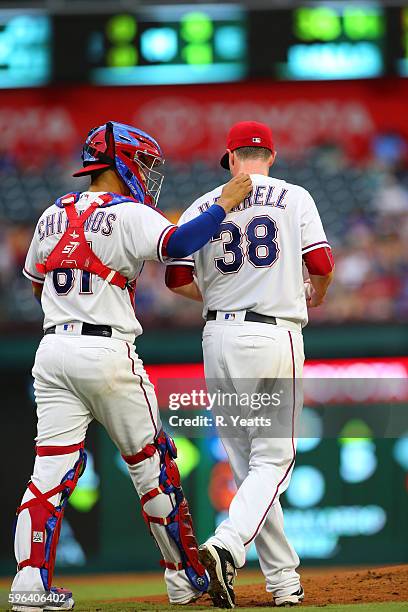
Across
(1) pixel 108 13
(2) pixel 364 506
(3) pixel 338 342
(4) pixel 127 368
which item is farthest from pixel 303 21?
(4) pixel 127 368

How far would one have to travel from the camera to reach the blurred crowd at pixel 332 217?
8.61 metres

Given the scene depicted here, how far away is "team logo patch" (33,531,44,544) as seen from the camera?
3.48m

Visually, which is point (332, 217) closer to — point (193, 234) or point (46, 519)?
point (193, 234)

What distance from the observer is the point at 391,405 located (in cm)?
709

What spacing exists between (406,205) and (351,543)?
350 cm

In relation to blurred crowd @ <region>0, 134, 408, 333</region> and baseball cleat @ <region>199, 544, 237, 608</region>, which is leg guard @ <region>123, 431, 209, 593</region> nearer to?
baseball cleat @ <region>199, 544, 237, 608</region>

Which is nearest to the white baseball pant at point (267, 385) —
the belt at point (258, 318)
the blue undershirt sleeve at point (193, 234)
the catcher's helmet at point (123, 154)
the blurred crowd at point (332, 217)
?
the belt at point (258, 318)

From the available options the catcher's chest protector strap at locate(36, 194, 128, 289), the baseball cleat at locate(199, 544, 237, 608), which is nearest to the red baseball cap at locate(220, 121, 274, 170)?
the catcher's chest protector strap at locate(36, 194, 128, 289)

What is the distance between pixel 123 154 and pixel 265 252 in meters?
0.62

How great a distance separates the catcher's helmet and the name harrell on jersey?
35cm

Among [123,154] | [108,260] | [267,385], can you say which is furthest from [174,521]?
[123,154]

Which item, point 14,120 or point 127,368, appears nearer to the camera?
point 127,368

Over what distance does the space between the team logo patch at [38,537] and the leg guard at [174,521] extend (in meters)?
0.40

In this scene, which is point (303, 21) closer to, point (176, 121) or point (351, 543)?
point (176, 121)
